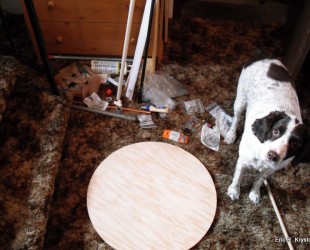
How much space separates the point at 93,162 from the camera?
6.46 ft

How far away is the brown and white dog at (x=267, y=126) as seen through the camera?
55.3 inches

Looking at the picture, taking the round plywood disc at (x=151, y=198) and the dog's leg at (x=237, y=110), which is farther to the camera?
the dog's leg at (x=237, y=110)

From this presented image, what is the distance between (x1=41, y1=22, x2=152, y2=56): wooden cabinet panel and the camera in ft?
7.38

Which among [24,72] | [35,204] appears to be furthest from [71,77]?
[35,204]

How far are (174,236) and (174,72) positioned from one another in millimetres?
1275

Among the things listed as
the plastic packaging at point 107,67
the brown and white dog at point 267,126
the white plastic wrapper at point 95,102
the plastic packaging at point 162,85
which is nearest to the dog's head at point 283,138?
the brown and white dog at point 267,126

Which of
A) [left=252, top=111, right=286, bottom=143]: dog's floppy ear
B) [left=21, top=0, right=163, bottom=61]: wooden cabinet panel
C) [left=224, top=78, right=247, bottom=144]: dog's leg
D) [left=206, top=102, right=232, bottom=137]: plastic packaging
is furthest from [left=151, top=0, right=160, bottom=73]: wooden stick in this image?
[left=252, top=111, right=286, bottom=143]: dog's floppy ear

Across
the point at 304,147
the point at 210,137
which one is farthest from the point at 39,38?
the point at 304,147

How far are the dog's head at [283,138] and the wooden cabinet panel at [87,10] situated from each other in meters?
1.16

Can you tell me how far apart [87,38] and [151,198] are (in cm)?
126

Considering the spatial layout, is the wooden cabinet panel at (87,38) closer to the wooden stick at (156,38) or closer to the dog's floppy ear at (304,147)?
the wooden stick at (156,38)

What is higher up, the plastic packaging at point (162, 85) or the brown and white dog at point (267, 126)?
the brown and white dog at point (267, 126)

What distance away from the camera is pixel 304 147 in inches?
55.6

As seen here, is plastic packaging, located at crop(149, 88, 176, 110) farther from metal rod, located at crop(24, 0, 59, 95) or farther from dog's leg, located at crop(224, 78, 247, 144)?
metal rod, located at crop(24, 0, 59, 95)
